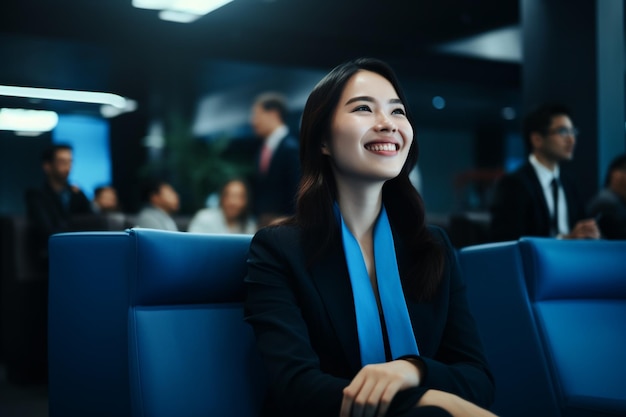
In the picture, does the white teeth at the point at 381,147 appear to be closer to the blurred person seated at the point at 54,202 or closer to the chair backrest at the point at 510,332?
the chair backrest at the point at 510,332

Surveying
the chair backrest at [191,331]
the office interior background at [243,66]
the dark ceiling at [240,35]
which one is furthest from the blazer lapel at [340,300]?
the dark ceiling at [240,35]

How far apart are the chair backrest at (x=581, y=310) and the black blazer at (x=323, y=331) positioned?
501 millimetres

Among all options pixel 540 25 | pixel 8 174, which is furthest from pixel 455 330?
pixel 8 174

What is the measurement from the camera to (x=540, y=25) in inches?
194

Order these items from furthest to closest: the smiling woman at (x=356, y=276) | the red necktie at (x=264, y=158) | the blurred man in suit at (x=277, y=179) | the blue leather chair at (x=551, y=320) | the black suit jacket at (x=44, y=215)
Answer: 1. the red necktie at (x=264, y=158)
2. the black suit jacket at (x=44, y=215)
3. the blurred man in suit at (x=277, y=179)
4. the blue leather chair at (x=551, y=320)
5. the smiling woman at (x=356, y=276)

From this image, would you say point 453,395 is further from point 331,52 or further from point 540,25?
point 331,52

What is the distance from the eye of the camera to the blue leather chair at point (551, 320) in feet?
6.64

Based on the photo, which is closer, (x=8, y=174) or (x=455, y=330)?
(x=455, y=330)

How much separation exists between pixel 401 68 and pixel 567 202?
6630 millimetres

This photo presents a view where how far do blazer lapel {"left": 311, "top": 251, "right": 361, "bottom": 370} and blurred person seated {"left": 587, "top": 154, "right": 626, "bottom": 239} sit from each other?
8.24ft

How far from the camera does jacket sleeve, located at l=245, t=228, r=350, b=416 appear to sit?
1379 millimetres

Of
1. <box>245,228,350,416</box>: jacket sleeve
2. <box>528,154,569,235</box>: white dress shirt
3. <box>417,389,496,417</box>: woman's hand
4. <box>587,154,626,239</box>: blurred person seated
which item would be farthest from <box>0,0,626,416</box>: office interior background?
<box>417,389,496,417</box>: woman's hand

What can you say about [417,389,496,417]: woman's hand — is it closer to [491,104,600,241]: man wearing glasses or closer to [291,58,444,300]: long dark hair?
[291,58,444,300]: long dark hair

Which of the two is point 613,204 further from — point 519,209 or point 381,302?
point 381,302
